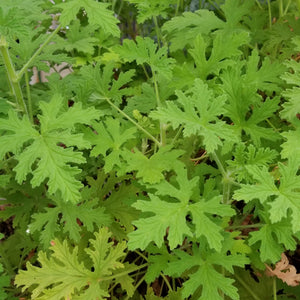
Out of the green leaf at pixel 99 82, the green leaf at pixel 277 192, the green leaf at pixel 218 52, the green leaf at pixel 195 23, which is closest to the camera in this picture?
the green leaf at pixel 277 192

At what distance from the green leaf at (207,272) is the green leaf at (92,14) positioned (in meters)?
0.55

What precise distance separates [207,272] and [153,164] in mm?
276

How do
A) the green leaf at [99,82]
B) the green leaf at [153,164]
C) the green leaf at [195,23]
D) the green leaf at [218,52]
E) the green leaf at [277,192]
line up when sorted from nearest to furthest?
the green leaf at [277,192], the green leaf at [153,164], the green leaf at [218,52], the green leaf at [99,82], the green leaf at [195,23]

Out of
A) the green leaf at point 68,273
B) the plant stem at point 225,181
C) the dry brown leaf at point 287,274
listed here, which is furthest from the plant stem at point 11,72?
the dry brown leaf at point 287,274

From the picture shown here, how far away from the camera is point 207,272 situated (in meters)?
0.91

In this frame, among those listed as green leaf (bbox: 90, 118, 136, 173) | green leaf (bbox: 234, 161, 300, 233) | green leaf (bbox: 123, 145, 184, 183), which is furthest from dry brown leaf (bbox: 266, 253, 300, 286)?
green leaf (bbox: 90, 118, 136, 173)

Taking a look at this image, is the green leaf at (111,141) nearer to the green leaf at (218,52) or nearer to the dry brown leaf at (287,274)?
the green leaf at (218,52)

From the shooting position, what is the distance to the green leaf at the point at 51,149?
84 cm

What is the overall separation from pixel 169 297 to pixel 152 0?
0.83m

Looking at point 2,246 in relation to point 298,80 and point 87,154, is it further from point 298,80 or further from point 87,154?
point 298,80

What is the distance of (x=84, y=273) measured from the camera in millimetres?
997

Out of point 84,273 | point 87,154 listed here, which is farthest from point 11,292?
point 87,154

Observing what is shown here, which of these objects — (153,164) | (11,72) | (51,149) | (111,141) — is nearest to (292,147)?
(153,164)

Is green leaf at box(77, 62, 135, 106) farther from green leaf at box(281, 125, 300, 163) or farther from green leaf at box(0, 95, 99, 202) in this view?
green leaf at box(281, 125, 300, 163)
